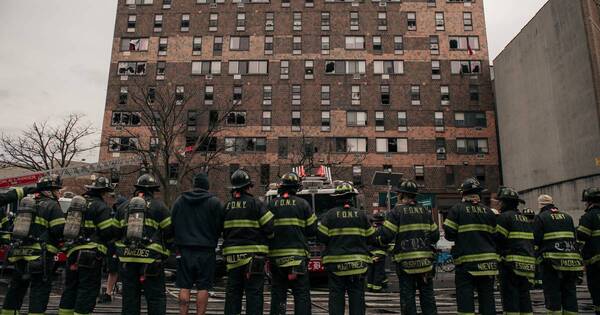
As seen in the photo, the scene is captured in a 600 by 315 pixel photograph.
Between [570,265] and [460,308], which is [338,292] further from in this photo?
[570,265]

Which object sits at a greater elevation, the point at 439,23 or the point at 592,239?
the point at 439,23


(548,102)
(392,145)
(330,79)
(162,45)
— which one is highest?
(162,45)

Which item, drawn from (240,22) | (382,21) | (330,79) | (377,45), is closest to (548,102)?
(377,45)

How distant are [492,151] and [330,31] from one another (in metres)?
19.1

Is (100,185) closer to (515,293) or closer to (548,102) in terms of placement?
(515,293)

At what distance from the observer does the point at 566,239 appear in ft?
24.2

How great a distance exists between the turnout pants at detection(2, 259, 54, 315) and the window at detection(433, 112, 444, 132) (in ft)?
123

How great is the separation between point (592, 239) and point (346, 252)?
4.63 metres

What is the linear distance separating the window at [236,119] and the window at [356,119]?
9.80 m

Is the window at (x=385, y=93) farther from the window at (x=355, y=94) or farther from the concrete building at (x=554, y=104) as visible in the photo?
the concrete building at (x=554, y=104)

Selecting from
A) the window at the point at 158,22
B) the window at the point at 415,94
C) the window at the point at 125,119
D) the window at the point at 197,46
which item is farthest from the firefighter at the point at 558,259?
the window at the point at 158,22

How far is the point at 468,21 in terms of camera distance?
41.5m

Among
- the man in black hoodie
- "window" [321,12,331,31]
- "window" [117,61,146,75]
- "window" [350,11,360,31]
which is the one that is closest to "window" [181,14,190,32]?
"window" [117,61,146,75]

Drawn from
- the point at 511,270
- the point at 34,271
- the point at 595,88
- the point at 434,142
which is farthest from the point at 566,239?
the point at 434,142
